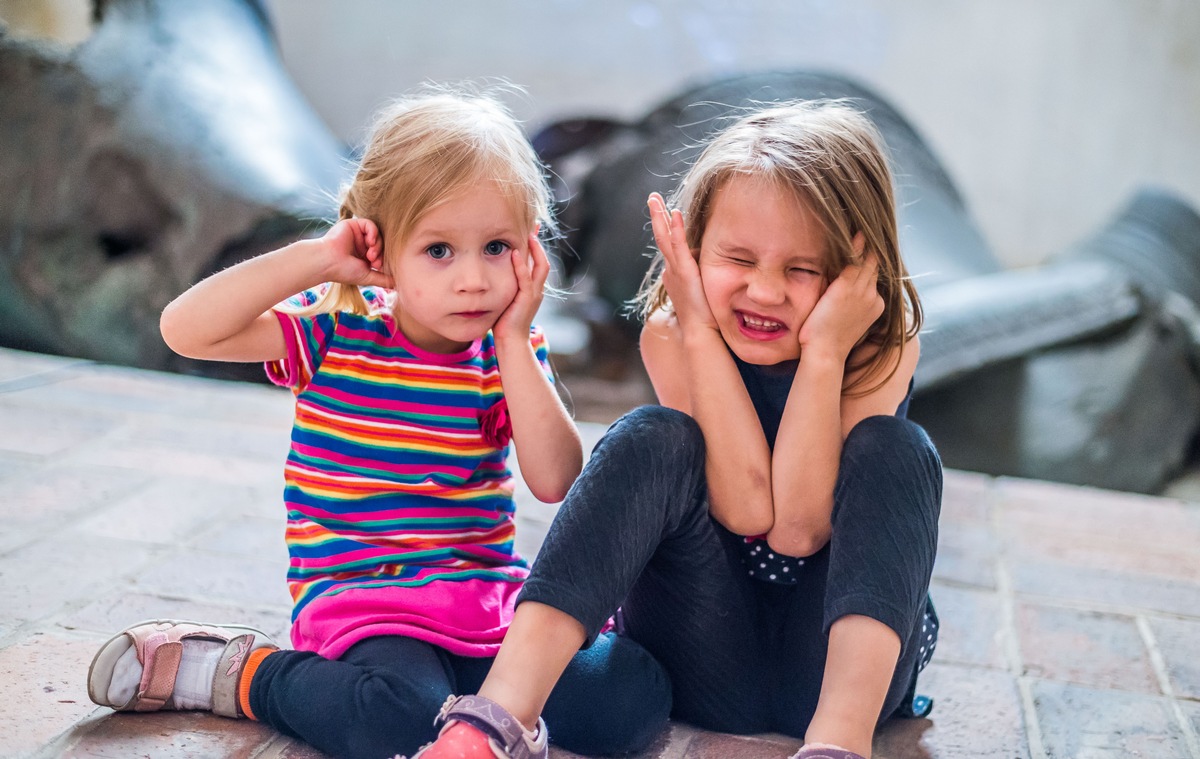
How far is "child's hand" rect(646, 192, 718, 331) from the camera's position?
1128 mm

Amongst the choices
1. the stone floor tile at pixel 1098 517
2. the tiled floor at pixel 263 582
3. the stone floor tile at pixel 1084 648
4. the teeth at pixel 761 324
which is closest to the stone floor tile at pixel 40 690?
the tiled floor at pixel 263 582

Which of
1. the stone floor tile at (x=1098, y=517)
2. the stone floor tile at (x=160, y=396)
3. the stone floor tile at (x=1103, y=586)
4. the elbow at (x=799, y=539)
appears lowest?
the stone floor tile at (x=1098, y=517)

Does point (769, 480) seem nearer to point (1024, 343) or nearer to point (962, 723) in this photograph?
point (962, 723)

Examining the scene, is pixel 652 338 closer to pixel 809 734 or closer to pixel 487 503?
pixel 487 503

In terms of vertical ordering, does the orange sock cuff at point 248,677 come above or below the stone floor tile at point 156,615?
above

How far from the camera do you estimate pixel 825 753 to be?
945mm

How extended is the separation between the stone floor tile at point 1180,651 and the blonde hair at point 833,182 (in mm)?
645

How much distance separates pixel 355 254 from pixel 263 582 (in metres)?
→ 0.59

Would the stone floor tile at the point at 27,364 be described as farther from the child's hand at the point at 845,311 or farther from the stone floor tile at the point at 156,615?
the child's hand at the point at 845,311

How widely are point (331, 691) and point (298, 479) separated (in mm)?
237

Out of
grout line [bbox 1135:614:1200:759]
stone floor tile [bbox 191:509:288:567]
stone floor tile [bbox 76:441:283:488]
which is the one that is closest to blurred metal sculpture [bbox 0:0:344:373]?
stone floor tile [bbox 76:441:283:488]

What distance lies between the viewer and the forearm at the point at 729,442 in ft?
3.53

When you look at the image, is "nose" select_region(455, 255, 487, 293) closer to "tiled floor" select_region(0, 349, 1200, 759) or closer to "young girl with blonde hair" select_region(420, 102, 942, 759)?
"young girl with blonde hair" select_region(420, 102, 942, 759)

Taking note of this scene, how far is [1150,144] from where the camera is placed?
453cm
